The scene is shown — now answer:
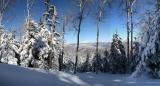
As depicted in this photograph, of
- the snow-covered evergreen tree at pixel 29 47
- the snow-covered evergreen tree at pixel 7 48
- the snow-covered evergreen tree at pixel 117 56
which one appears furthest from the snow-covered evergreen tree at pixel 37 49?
the snow-covered evergreen tree at pixel 117 56

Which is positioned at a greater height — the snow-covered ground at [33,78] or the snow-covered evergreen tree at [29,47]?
the snow-covered evergreen tree at [29,47]

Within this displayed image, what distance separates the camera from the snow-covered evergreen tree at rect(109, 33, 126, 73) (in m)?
57.0

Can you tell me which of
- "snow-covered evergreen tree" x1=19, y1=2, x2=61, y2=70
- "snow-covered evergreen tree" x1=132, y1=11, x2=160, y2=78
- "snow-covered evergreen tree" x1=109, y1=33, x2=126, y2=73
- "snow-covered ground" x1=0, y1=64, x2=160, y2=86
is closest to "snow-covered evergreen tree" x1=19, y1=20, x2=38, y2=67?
"snow-covered evergreen tree" x1=19, y1=2, x2=61, y2=70

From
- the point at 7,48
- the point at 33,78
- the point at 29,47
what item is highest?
the point at 7,48

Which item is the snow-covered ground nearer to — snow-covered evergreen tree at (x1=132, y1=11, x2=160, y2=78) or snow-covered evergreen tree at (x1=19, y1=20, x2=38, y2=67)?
snow-covered evergreen tree at (x1=132, y1=11, x2=160, y2=78)

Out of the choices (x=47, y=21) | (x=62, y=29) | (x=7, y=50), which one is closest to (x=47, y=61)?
(x=47, y=21)

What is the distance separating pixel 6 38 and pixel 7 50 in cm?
251

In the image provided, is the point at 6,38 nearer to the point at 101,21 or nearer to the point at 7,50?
the point at 7,50

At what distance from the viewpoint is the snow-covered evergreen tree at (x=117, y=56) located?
57031mm

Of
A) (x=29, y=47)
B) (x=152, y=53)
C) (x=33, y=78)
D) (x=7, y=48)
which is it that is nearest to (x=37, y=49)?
(x=29, y=47)

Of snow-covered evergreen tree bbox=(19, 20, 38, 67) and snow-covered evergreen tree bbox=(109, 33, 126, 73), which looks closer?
snow-covered evergreen tree bbox=(19, 20, 38, 67)

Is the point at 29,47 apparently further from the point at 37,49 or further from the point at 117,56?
the point at 117,56

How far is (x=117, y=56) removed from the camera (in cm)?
5812

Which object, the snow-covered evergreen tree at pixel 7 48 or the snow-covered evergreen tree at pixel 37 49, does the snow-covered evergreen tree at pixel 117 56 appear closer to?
the snow-covered evergreen tree at pixel 7 48
